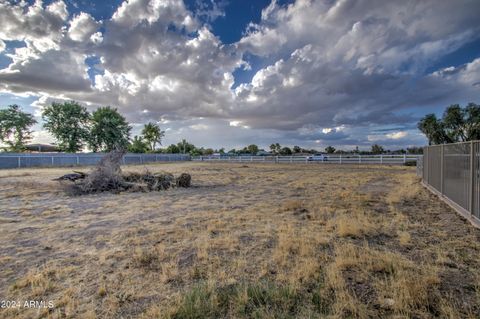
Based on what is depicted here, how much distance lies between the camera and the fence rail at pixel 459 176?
15.5 feet

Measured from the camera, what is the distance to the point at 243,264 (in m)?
3.11

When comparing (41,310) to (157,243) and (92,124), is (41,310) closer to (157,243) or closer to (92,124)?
(157,243)

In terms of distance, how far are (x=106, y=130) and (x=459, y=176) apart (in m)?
45.4

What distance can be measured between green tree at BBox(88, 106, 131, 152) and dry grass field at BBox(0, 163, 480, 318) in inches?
1523

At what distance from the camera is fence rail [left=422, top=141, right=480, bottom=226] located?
4.72 metres

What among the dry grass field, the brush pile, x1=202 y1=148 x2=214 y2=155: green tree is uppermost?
x1=202 y1=148 x2=214 y2=155: green tree

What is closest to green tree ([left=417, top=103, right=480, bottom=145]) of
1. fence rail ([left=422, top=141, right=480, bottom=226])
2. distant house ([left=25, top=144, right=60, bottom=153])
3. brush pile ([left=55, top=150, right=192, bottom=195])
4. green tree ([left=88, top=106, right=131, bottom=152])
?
fence rail ([left=422, top=141, right=480, bottom=226])

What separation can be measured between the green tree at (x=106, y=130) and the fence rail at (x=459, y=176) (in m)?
40.9

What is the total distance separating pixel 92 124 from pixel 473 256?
4727 cm

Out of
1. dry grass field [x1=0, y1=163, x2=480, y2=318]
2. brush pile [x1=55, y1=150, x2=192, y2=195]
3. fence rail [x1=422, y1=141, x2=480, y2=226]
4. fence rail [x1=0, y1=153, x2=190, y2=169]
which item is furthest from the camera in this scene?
fence rail [x1=0, y1=153, x2=190, y2=169]

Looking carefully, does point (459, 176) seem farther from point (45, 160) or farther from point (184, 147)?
point (184, 147)

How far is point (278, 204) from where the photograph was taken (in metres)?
6.93

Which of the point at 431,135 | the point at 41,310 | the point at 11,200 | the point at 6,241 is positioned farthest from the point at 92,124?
the point at 431,135

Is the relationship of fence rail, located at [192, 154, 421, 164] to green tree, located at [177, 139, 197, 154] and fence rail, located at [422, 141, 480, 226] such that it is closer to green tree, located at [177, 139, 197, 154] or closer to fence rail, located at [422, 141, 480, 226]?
fence rail, located at [422, 141, 480, 226]
